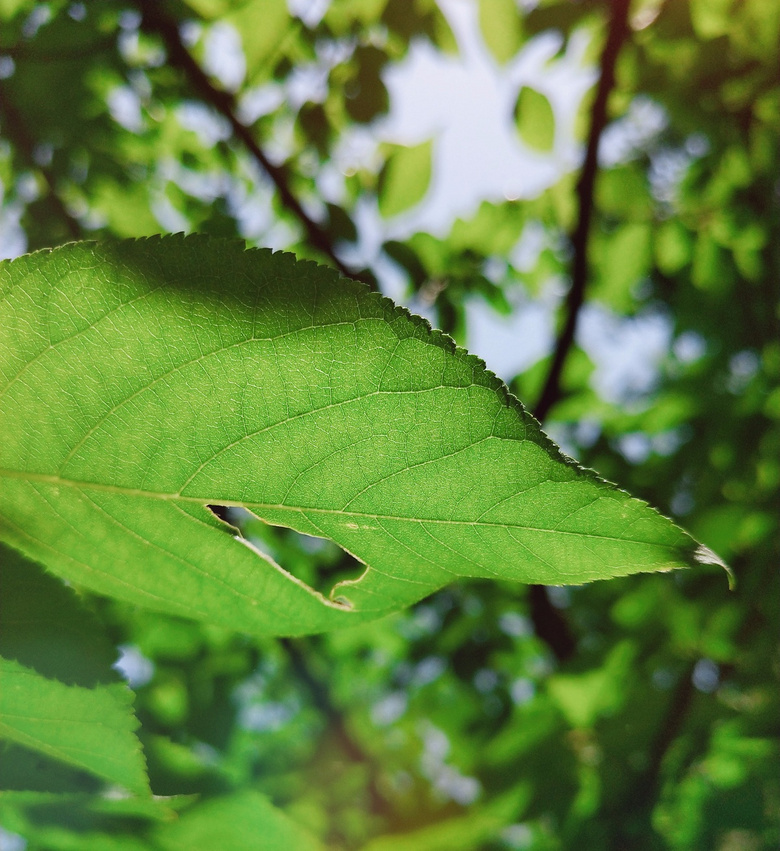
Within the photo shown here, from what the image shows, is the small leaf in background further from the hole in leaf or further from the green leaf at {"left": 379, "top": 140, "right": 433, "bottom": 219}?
the hole in leaf

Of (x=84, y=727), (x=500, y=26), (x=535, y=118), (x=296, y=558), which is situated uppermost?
(x=500, y=26)

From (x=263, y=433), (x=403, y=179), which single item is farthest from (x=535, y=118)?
(x=263, y=433)

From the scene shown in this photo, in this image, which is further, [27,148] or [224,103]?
[27,148]

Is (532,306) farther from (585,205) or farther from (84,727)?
(84,727)

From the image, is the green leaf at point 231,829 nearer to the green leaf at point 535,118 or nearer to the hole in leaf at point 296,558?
the hole in leaf at point 296,558

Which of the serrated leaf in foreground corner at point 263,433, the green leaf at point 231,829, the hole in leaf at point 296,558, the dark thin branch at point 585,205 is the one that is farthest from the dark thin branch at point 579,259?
the serrated leaf in foreground corner at point 263,433

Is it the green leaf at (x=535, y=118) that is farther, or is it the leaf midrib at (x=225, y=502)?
the green leaf at (x=535, y=118)

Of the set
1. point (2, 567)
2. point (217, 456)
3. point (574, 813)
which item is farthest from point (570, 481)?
point (574, 813)

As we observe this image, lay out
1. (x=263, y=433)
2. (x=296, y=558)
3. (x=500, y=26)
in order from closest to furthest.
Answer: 1. (x=263, y=433)
2. (x=500, y=26)
3. (x=296, y=558)
